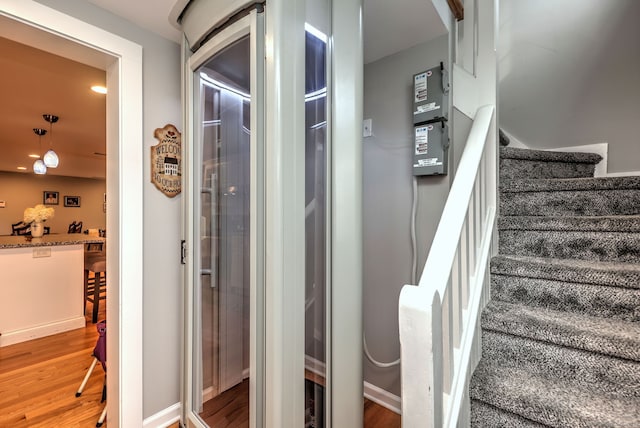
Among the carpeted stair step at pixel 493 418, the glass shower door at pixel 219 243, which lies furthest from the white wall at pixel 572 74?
the glass shower door at pixel 219 243

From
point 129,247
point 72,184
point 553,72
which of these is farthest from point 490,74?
point 72,184

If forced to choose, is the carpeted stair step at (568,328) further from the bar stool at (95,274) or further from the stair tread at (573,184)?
the bar stool at (95,274)

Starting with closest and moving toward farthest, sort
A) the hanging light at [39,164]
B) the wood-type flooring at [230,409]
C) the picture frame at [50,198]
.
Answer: the wood-type flooring at [230,409], the hanging light at [39,164], the picture frame at [50,198]

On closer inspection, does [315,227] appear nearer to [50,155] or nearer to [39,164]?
[50,155]

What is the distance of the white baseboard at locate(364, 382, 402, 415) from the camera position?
186cm

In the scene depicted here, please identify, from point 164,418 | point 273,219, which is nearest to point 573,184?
point 273,219

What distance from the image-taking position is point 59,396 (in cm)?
191

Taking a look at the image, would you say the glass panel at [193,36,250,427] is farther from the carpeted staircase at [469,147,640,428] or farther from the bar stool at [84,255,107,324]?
the bar stool at [84,255,107,324]

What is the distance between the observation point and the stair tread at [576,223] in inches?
48.5

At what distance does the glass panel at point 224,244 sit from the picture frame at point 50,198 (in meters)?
9.25

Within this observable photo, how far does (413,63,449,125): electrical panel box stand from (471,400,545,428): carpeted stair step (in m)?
1.40

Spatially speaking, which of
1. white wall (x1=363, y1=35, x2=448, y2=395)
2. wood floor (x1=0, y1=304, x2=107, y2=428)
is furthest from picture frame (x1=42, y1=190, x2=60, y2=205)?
white wall (x1=363, y1=35, x2=448, y2=395)

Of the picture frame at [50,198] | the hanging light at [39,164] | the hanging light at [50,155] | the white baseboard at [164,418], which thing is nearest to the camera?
the white baseboard at [164,418]

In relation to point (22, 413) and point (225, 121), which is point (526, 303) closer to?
point (225, 121)
